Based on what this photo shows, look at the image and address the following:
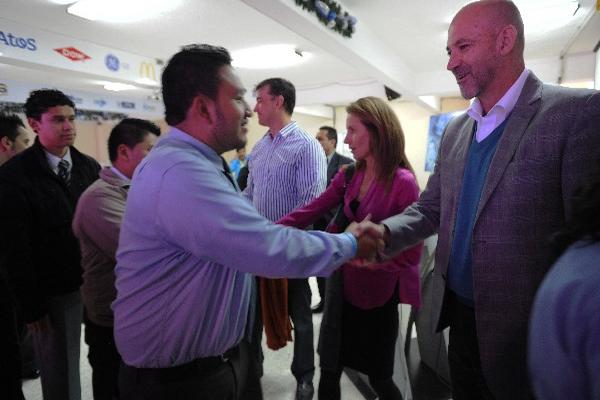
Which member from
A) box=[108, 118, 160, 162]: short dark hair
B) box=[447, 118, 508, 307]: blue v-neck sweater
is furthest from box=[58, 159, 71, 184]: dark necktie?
box=[447, 118, 508, 307]: blue v-neck sweater

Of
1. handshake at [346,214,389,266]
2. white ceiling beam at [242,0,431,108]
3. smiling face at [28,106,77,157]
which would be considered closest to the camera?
handshake at [346,214,389,266]

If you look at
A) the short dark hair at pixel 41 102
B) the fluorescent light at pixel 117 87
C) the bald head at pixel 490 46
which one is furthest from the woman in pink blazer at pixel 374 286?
the fluorescent light at pixel 117 87

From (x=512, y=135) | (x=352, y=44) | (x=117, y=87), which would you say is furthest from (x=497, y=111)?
(x=117, y=87)

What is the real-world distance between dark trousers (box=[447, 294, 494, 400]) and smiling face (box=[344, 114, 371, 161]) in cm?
75

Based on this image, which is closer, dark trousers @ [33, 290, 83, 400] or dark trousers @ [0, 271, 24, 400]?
dark trousers @ [0, 271, 24, 400]

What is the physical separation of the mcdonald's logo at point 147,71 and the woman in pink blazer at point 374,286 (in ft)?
16.8

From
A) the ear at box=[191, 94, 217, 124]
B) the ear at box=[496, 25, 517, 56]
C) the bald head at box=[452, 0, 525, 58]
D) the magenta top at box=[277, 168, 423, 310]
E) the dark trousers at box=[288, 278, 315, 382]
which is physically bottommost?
the dark trousers at box=[288, 278, 315, 382]

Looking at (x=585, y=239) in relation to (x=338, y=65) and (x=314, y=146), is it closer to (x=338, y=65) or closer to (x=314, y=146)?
(x=314, y=146)

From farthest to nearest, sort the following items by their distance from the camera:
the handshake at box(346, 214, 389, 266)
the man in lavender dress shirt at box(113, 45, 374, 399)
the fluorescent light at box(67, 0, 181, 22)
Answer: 1. the fluorescent light at box(67, 0, 181, 22)
2. the handshake at box(346, 214, 389, 266)
3. the man in lavender dress shirt at box(113, 45, 374, 399)

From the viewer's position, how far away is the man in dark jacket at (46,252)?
5.48ft

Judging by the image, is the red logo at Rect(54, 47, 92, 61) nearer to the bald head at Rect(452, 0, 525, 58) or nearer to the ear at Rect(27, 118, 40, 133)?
the ear at Rect(27, 118, 40, 133)

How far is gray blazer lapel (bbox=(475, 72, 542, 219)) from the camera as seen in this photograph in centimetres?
104

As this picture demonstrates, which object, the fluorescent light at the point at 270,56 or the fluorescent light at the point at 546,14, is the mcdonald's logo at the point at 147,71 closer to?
the fluorescent light at the point at 270,56

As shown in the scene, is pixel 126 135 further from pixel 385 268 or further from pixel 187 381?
pixel 385 268
